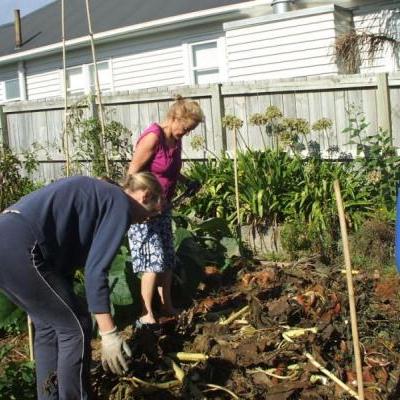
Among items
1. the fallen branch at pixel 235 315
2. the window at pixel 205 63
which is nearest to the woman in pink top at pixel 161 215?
the fallen branch at pixel 235 315

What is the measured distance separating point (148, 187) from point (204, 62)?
1164 cm

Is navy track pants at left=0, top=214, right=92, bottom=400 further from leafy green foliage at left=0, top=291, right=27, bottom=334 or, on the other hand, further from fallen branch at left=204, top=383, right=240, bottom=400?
leafy green foliage at left=0, top=291, right=27, bottom=334

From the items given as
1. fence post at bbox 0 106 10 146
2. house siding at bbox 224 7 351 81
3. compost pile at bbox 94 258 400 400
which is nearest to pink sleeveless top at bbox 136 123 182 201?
compost pile at bbox 94 258 400 400

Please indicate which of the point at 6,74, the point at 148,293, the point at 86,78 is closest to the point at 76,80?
the point at 86,78

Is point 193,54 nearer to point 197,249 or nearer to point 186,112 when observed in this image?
point 197,249

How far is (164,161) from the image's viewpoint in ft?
15.9

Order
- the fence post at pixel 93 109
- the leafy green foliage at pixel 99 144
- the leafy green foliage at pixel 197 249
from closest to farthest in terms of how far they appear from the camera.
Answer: the leafy green foliage at pixel 197 249 → the leafy green foliage at pixel 99 144 → the fence post at pixel 93 109

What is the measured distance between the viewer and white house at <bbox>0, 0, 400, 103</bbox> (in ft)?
39.4

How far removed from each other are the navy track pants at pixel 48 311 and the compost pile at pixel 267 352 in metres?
0.50

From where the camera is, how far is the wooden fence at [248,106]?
7.26m

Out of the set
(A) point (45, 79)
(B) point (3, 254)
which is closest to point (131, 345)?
(B) point (3, 254)

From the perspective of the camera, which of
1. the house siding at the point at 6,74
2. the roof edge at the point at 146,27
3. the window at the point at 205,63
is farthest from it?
the house siding at the point at 6,74

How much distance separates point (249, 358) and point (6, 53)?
53.5ft

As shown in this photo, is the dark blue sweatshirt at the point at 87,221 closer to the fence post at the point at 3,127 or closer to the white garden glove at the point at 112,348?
the white garden glove at the point at 112,348
